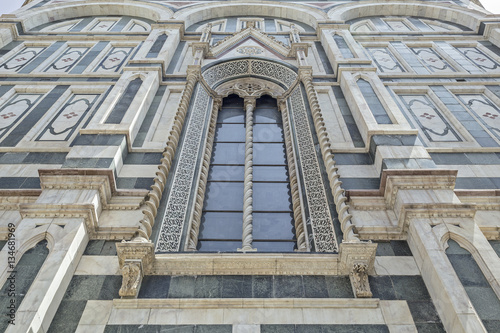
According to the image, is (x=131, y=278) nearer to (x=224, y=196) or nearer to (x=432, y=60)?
(x=224, y=196)

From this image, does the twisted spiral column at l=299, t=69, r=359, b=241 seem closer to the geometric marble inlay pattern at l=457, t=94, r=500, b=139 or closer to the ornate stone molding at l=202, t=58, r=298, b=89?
the ornate stone molding at l=202, t=58, r=298, b=89

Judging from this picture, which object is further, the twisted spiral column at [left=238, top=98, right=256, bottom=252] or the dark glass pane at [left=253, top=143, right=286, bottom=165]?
the dark glass pane at [left=253, top=143, right=286, bottom=165]

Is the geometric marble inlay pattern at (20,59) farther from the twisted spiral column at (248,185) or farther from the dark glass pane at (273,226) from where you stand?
the dark glass pane at (273,226)

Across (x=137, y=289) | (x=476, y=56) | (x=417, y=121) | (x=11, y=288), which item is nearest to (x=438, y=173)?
(x=417, y=121)

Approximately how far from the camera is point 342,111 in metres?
10.8

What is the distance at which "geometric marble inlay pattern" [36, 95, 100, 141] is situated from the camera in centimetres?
1016

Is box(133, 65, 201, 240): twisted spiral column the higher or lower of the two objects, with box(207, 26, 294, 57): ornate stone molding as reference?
lower

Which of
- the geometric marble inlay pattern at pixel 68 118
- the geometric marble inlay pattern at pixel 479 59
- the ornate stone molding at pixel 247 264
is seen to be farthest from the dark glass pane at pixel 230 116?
the geometric marble inlay pattern at pixel 479 59

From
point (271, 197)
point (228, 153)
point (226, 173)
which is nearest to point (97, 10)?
point (228, 153)

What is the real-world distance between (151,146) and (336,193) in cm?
420

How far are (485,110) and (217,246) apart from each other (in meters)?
8.08

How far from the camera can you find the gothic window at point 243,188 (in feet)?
26.1

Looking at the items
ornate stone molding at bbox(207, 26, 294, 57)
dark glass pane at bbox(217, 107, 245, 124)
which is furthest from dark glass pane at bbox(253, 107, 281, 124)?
ornate stone molding at bbox(207, 26, 294, 57)

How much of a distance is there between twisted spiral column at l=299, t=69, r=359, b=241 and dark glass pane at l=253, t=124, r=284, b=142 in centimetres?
114
